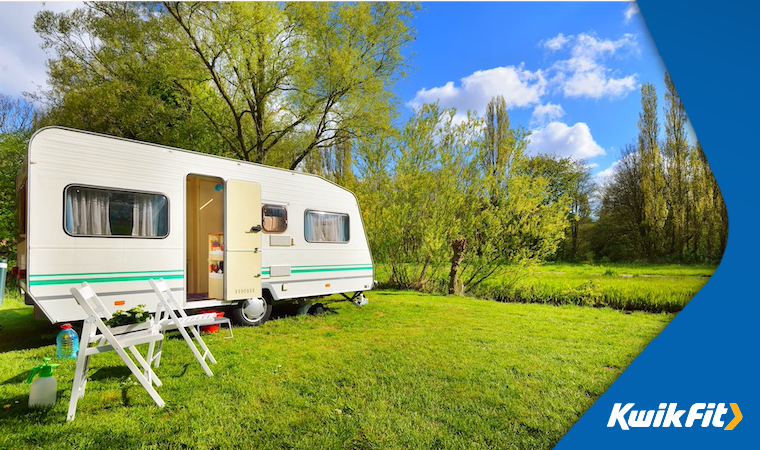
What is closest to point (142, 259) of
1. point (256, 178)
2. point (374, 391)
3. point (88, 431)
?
point (256, 178)

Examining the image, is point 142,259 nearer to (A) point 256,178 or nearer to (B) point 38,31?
(A) point 256,178

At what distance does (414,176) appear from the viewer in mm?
9016

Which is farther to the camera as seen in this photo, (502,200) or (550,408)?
(502,200)

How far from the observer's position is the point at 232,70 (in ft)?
30.6

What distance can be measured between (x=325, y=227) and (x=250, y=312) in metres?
1.68

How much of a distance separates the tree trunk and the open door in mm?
5069

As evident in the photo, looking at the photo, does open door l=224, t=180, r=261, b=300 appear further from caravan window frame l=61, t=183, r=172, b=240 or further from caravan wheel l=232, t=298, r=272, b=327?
caravan window frame l=61, t=183, r=172, b=240

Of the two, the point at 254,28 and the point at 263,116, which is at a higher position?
the point at 254,28

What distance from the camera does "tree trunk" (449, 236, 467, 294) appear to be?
876cm

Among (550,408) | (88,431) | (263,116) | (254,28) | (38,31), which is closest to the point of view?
(88,431)

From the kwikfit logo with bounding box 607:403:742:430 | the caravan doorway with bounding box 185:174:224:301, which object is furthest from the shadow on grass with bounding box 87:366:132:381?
the kwikfit logo with bounding box 607:403:742:430

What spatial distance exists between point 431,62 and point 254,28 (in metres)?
5.92

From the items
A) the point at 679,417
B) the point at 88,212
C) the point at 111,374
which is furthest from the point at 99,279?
the point at 679,417

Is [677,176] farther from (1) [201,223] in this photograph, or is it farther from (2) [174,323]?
(1) [201,223]
